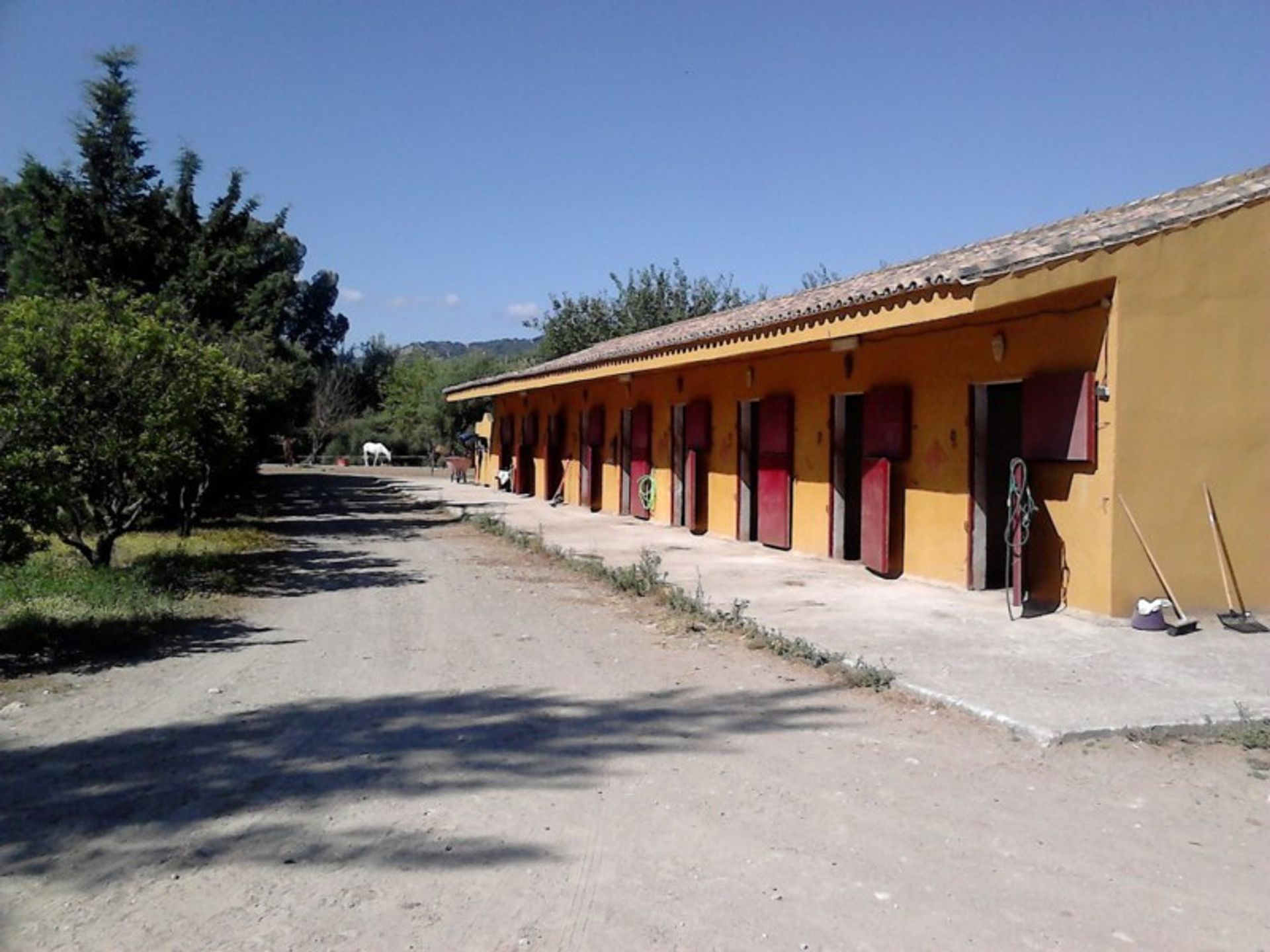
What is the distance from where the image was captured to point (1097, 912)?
11.9ft

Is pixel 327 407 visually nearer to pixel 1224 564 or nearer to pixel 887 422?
pixel 887 422

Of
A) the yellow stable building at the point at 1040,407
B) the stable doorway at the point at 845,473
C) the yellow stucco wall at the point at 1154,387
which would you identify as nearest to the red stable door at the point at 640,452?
the yellow stable building at the point at 1040,407

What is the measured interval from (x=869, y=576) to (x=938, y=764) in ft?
21.0

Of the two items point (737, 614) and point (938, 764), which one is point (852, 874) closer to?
point (938, 764)

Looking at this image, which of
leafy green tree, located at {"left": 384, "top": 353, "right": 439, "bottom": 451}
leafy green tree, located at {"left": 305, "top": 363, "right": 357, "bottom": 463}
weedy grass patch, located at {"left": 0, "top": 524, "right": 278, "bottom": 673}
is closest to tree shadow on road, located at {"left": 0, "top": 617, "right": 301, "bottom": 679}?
weedy grass patch, located at {"left": 0, "top": 524, "right": 278, "bottom": 673}

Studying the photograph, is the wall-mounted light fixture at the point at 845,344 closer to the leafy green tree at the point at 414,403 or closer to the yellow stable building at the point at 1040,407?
the yellow stable building at the point at 1040,407

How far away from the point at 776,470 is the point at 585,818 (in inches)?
392

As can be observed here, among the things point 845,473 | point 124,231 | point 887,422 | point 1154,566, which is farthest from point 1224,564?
point 124,231

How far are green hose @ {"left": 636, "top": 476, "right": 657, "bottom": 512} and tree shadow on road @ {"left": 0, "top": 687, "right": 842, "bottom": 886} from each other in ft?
40.6

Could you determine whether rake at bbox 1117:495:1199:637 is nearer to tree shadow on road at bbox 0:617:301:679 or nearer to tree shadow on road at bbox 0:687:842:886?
tree shadow on road at bbox 0:687:842:886

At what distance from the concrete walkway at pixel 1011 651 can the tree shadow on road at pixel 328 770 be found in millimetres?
1148

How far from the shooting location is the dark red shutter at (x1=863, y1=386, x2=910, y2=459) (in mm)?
11242

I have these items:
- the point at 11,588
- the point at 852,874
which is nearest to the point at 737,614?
the point at 852,874

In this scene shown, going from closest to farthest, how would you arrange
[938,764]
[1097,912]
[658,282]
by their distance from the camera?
[1097,912] → [938,764] → [658,282]
